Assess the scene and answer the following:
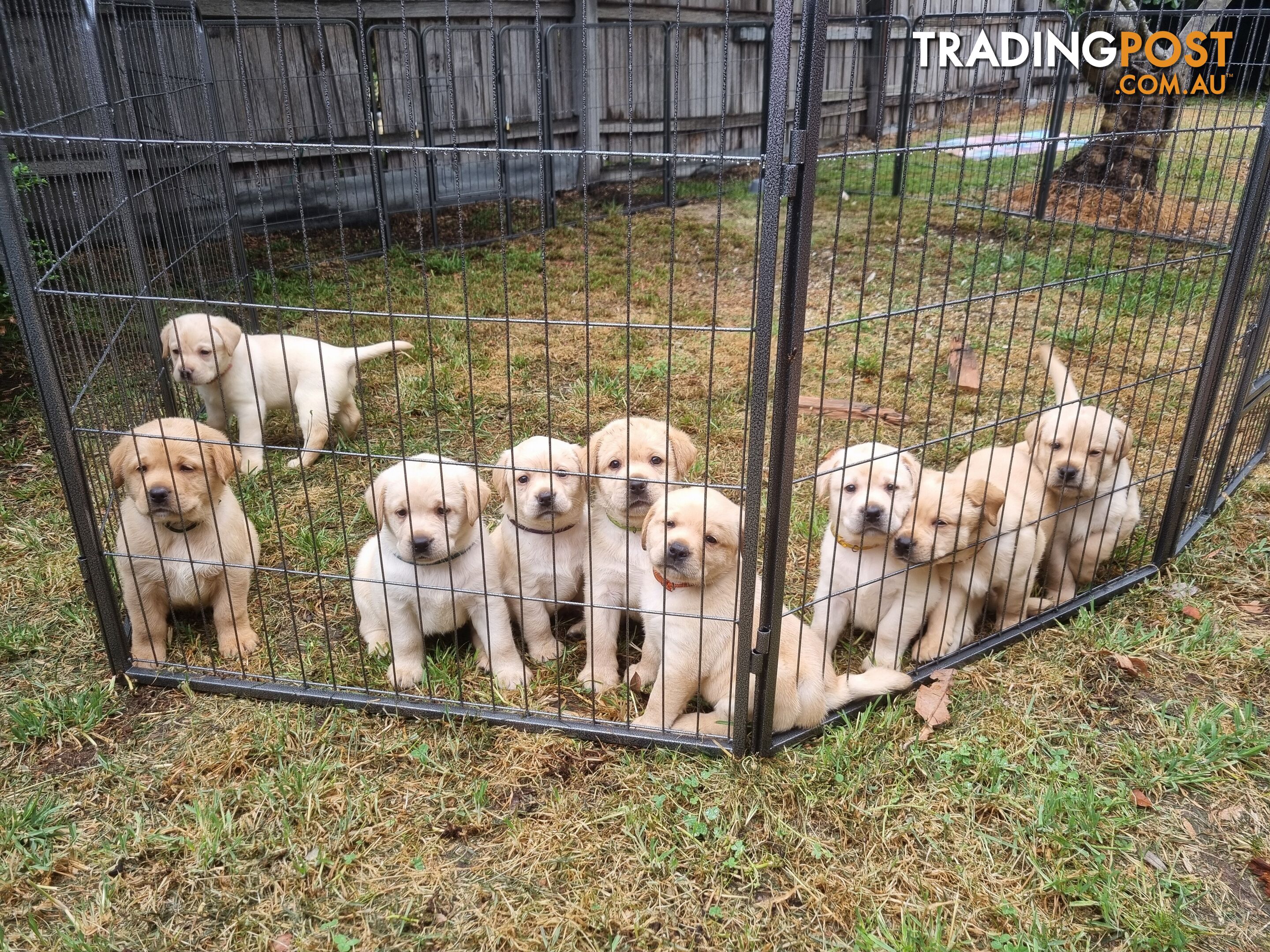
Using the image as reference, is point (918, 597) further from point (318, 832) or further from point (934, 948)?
point (318, 832)

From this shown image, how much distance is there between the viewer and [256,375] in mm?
4836

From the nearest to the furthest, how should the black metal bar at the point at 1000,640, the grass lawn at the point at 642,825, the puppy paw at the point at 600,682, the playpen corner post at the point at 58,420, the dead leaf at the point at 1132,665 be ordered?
the grass lawn at the point at 642,825 → the playpen corner post at the point at 58,420 → the black metal bar at the point at 1000,640 → the puppy paw at the point at 600,682 → the dead leaf at the point at 1132,665

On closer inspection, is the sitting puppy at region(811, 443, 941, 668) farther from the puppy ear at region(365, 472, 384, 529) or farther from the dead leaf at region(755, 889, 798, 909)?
the puppy ear at region(365, 472, 384, 529)

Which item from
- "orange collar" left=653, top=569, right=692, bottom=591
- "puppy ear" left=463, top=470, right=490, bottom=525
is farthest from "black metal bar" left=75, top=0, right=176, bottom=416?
"orange collar" left=653, top=569, right=692, bottom=591

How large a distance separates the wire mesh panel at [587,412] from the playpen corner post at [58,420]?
1 cm

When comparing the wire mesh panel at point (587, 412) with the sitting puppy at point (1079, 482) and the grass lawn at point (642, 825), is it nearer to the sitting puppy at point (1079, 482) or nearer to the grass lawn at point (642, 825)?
the sitting puppy at point (1079, 482)

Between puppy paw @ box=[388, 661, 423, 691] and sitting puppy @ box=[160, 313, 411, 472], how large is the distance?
5.85ft

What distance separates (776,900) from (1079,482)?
2024 mm

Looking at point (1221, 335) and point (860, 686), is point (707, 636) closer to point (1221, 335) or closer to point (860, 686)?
point (860, 686)

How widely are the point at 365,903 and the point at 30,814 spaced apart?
1056 mm

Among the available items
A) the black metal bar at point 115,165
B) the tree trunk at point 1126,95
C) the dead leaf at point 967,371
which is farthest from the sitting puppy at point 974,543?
the tree trunk at point 1126,95

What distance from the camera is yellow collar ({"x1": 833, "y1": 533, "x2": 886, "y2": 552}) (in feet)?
10.7

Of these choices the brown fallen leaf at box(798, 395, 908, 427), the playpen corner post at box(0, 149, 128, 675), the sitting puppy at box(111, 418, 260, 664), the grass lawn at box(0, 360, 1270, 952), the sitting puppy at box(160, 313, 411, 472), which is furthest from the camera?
the brown fallen leaf at box(798, 395, 908, 427)

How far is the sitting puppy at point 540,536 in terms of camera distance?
3156 millimetres
